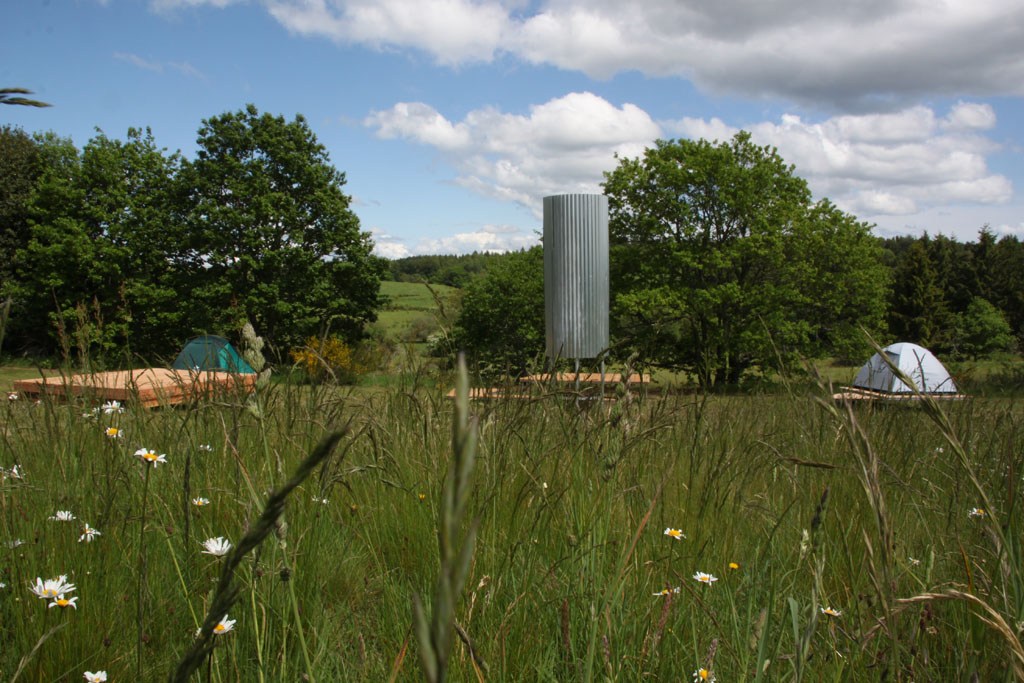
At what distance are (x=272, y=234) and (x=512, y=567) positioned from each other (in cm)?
2548

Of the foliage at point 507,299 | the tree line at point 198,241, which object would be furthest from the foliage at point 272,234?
the foliage at point 507,299

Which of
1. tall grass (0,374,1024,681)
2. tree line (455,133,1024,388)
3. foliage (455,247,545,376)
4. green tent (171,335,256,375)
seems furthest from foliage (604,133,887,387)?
tall grass (0,374,1024,681)

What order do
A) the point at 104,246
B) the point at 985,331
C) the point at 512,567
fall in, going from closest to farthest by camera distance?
the point at 512,567
the point at 104,246
the point at 985,331

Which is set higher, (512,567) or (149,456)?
(149,456)

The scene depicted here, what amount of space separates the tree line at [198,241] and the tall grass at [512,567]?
2330 cm

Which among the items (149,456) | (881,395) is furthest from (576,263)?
(149,456)

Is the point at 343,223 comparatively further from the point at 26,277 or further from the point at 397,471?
the point at 397,471

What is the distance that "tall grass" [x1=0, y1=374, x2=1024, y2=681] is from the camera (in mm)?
1214

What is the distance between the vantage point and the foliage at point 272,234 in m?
24.4

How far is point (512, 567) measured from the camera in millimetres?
1654

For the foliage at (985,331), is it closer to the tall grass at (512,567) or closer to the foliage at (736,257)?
the foliage at (736,257)

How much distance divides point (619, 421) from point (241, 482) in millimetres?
1384

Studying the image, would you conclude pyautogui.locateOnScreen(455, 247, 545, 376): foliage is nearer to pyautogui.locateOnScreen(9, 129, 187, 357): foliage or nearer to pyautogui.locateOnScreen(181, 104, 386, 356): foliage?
pyautogui.locateOnScreen(181, 104, 386, 356): foliage

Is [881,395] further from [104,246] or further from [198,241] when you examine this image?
[104,246]
